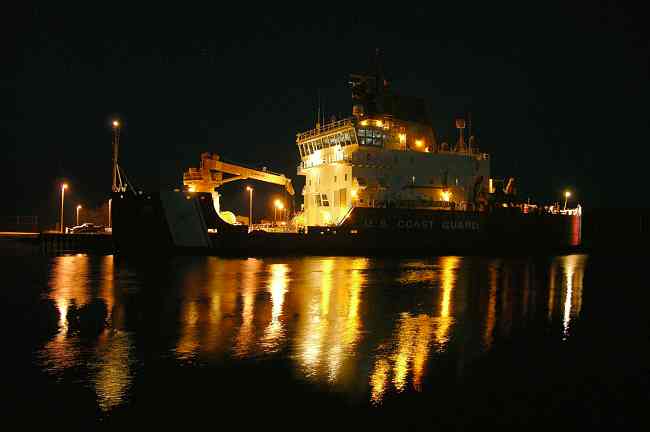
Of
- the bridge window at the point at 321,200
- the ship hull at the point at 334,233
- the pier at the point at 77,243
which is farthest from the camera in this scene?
the bridge window at the point at 321,200

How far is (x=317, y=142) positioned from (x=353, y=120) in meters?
4.08

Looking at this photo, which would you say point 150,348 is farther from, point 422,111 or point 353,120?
point 422,111

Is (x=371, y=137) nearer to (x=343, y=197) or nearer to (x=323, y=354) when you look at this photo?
(x=343, y=197)

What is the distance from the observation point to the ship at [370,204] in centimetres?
3138

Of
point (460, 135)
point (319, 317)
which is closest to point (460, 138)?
point (460, 135)

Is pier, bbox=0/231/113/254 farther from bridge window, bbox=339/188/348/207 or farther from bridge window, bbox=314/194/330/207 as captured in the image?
bridge window, bbox=339/188/348/207

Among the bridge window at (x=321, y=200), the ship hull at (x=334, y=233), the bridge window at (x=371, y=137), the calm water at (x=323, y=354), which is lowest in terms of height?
the calm water at (x=323, y=354)

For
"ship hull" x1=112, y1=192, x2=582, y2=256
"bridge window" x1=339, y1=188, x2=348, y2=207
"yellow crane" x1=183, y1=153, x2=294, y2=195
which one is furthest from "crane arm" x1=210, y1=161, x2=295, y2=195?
"bridge window" x1=339, y1=188, x2=348, y2=207

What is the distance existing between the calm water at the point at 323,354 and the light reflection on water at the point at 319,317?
54 millimetres

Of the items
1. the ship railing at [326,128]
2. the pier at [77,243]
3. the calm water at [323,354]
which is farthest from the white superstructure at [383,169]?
the calm water at [323,354]

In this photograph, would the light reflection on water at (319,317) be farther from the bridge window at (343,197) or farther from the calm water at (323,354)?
the bridge window at (343,197)

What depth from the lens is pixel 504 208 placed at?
36875mm

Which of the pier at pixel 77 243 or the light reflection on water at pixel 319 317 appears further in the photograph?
the pier at pixel 77 243

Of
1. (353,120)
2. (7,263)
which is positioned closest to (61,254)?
(7,263)
